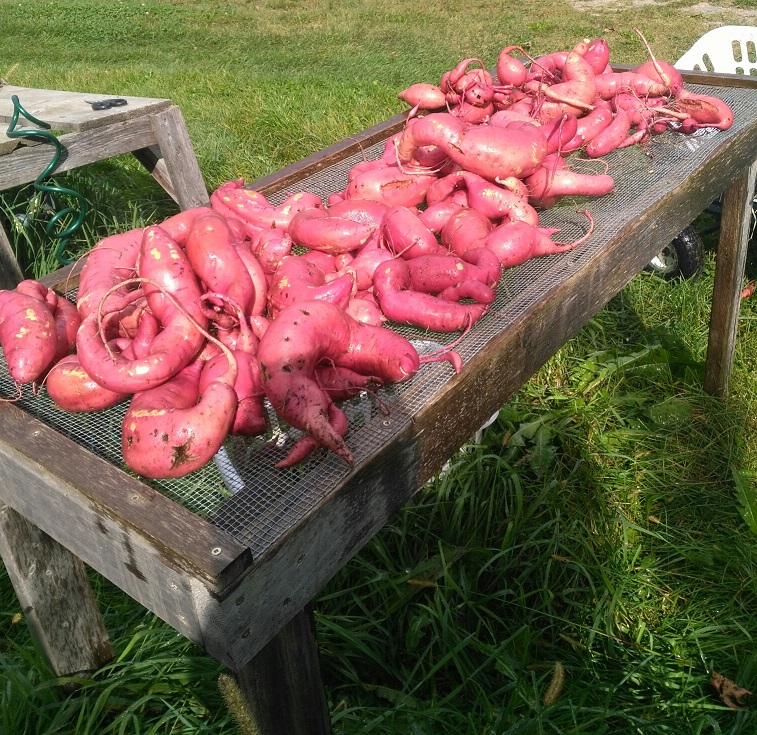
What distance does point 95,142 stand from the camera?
10.4ft

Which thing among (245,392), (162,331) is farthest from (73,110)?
(245,392)

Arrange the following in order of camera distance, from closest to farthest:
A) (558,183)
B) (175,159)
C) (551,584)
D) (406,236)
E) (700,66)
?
(406,236) < (558,183) < (551,584) < (175,159) < (700,66)

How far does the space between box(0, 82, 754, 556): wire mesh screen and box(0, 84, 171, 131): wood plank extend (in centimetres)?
197

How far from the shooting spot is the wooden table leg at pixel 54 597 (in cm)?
181

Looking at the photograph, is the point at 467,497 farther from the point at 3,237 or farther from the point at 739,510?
the point at 3,237

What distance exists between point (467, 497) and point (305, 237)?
1130 mm

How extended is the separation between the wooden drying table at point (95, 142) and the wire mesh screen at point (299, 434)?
5.80 ft

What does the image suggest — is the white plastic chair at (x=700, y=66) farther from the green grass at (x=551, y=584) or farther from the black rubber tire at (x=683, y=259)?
the green grass at (x=551, y=584)

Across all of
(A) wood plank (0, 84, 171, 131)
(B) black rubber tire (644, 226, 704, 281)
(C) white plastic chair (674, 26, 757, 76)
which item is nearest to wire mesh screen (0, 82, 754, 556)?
(B) black rubber tire (644, 226, 704, 281)

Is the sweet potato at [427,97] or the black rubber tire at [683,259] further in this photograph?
the black rubber tire at [683,259]

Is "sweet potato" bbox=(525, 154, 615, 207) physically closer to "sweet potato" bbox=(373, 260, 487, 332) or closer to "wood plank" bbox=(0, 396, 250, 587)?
"sweet potato" bbox=(373, 260, 487, 332)

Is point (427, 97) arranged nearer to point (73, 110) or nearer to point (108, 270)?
point (108, 270)

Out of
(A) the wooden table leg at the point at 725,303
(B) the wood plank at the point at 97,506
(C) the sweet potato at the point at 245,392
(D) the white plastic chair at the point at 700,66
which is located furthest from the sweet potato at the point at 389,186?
(D) the white plastic chair at the point at 700,66

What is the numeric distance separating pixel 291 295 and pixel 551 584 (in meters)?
1.32
